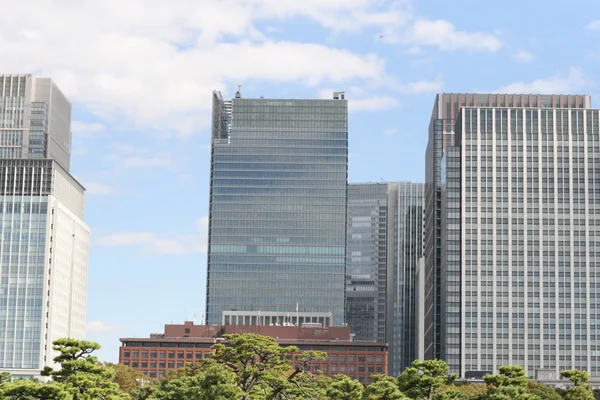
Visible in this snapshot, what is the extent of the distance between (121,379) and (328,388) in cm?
8678

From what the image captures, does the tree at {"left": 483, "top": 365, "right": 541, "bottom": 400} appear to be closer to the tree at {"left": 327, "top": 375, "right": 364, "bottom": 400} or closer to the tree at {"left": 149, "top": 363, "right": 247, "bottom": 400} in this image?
the tree at {"left": 327, "top": 375, "right": 364, "bottom": 400}

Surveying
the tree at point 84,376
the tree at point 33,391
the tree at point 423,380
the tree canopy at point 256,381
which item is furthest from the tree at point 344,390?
the tree at point 33,391

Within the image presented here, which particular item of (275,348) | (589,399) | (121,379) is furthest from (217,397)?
(121,379)

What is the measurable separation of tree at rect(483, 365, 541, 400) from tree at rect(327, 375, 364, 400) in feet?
40.7

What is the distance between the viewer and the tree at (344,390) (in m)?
104

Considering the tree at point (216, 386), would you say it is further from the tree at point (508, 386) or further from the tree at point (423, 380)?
the tree at point (508, 386)

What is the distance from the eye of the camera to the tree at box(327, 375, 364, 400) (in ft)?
341

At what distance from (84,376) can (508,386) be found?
40.0 metres

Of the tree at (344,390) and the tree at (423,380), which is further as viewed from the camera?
the tree at (423,380)

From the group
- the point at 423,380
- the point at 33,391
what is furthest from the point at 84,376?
the point at 423,380

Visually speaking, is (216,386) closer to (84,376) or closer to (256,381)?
(256,381)

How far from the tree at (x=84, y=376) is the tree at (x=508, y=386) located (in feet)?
114

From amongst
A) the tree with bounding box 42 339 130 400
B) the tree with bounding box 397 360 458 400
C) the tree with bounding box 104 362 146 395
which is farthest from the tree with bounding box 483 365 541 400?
the tree with bounding box 104 362 146 395

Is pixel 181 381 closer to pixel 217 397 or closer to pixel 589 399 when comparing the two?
pixel 217 397
